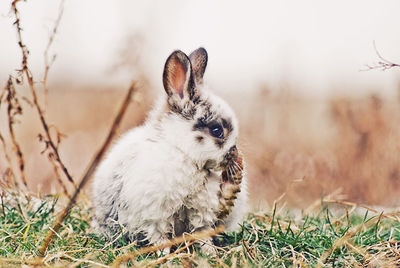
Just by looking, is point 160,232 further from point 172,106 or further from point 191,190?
point 172,106

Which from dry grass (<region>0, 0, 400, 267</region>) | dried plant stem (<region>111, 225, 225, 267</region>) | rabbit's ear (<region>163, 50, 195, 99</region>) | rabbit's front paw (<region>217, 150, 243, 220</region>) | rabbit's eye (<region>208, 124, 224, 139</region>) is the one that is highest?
rabbit's ear (<region>163, 50, 195, 99</region>)

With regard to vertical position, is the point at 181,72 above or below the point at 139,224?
above

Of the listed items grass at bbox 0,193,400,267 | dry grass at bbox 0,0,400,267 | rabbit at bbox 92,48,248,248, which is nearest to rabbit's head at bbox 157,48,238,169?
rabbit at bbox 92,48,248,248

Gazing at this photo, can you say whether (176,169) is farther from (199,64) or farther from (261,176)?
(261,176)

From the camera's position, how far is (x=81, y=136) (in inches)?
260

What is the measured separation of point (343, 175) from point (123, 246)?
11.2ft

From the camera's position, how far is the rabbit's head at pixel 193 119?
9.19ft

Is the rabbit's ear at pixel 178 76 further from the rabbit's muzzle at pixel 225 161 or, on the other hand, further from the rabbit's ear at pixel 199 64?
the rabbit's muzzle at pixel 225 161

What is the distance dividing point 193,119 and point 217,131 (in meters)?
0.16

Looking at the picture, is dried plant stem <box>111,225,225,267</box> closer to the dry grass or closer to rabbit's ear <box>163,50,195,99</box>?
the dry grass

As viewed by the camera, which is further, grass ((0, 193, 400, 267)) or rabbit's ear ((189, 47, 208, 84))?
rabbit's ear ((189, 47, 208, 84))

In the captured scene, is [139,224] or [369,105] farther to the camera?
[369,105]

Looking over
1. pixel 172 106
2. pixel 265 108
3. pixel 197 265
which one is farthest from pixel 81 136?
pixel 197 265

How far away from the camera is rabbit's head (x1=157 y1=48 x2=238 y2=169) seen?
280cm
